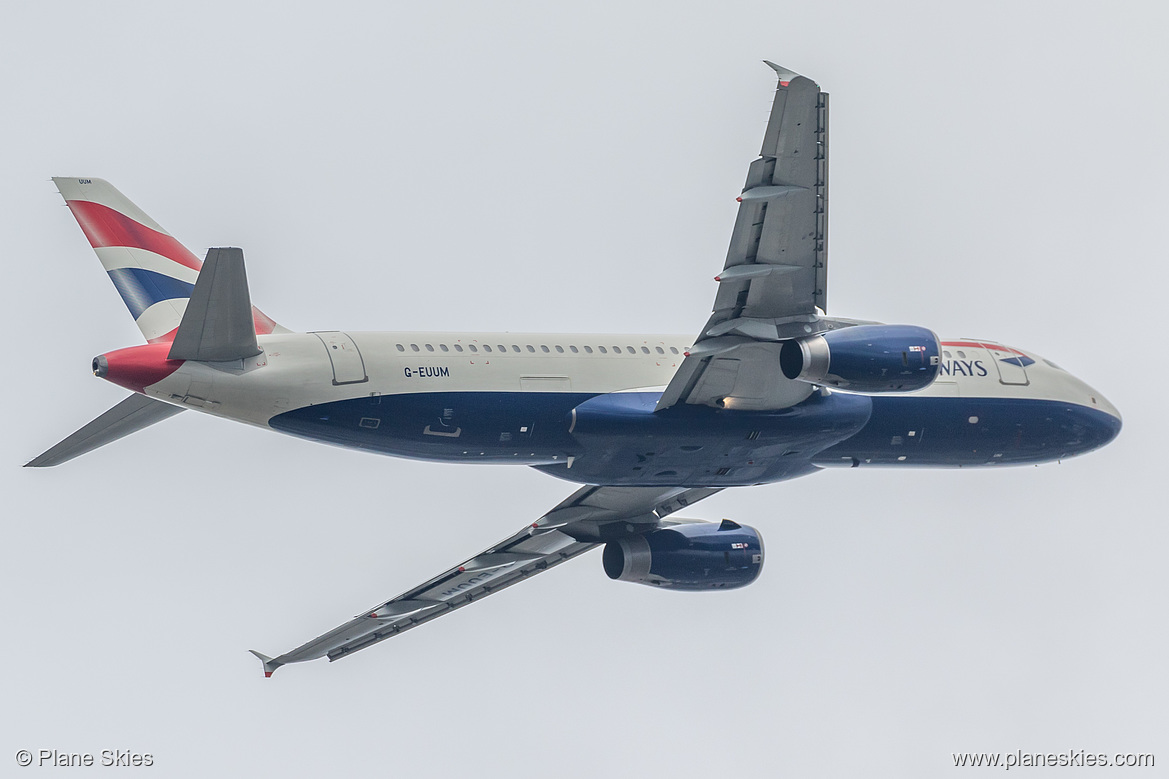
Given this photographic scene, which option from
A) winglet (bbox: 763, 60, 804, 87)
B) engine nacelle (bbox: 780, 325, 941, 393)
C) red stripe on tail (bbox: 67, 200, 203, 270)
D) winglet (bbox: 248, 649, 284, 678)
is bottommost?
winglet (bbox: 248, 649, 284, 678)

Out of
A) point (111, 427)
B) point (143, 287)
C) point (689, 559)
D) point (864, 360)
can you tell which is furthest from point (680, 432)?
point (143, 287)

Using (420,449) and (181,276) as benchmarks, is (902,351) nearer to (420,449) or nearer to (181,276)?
(420,449)

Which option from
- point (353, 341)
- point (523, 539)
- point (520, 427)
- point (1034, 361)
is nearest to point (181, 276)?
point (353, 341)

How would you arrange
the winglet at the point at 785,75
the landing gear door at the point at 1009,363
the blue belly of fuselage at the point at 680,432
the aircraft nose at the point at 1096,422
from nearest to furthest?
the winglet at the point at 785,75 → the blue belly of fuselage at the point at 680,432 → the landing gear door at the point at 1009,363 → the aircraft nose at the point at 1096,422

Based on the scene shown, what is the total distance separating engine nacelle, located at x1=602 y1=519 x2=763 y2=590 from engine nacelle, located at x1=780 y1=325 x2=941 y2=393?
9345 millimetres

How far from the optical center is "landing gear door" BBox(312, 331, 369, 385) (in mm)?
28594

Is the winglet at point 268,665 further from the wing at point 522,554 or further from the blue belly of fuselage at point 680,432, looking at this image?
the blue belly of fuselage at point 680,432

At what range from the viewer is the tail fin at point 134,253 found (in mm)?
31141

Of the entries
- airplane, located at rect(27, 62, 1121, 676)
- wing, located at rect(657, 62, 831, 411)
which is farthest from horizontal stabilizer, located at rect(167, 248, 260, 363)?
wing, located at rect(657, 62, 831, 411)

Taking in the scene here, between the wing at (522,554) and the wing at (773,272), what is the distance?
684 centimetres

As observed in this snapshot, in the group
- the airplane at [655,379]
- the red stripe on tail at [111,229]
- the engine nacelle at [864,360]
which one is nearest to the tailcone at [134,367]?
the airplane at [655,379]

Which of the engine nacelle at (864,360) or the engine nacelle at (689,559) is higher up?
the engine nacelle at (864,360)

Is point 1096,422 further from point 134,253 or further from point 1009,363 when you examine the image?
point 134,253

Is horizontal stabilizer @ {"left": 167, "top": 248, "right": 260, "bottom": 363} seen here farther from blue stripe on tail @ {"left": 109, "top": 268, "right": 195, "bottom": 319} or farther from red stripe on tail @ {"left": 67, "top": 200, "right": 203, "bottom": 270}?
red stripe on tail @ {"left": 67, "top": 200, "right": 203, "bottom": 270}
